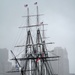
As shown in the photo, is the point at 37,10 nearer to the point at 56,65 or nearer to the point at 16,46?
the point at 16,46

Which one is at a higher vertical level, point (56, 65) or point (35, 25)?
point (35, 25)

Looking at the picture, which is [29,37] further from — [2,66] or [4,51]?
[2,66]

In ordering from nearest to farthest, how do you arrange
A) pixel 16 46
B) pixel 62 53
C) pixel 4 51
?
pixel 16 46 → pixel 4 51 → pixel 62 53

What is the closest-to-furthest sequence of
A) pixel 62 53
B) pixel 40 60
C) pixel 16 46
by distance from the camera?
pixel 16 46 → pixel 40 60 → pixel 62 53

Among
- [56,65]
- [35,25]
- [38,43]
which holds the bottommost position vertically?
[56,65]

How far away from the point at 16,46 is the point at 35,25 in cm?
648

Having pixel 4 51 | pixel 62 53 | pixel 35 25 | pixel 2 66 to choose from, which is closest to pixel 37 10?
pixel 35 25

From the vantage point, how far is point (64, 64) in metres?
91.9

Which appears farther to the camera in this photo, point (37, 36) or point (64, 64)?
point (64, 64)

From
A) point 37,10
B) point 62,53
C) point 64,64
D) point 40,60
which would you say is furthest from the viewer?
point 64,64

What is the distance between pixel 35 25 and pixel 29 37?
8.67 ft

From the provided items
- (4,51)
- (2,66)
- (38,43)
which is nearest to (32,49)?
(38,43)

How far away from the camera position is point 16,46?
41500mm

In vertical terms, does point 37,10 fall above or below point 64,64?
above
